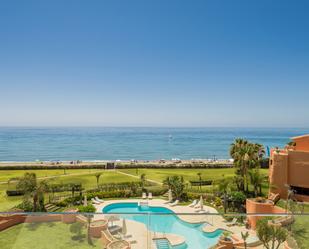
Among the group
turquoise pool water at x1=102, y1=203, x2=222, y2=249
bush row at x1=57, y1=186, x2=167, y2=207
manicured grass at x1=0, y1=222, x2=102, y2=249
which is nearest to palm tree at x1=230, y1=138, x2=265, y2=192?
bush row at x1=57, y1=186, x2=167, y2=207

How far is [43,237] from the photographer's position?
4.80 meters

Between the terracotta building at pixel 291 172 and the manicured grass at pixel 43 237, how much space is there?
65.4 feet

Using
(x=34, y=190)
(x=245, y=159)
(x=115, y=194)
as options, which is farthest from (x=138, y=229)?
(x=245, y=159)

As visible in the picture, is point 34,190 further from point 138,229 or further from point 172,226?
point 138,229

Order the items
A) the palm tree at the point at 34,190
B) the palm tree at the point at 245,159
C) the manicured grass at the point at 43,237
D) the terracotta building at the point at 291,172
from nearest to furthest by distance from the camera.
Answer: the manicured grass at the point at 43,237 < the palm tree at the point at 34,190 < the terracotta building at the point at 291,172 < the palm tree at the point at 245,159

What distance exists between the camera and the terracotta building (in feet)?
69.8

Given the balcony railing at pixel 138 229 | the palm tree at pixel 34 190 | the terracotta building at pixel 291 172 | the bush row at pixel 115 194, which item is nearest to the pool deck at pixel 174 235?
the balcony railing at pixel 138 229

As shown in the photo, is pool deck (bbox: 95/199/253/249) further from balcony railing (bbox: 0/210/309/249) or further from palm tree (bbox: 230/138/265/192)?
palm tree (bbox: 230/138/265/192)

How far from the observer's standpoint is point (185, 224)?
19.0 ft

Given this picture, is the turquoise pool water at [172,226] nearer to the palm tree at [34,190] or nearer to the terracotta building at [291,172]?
the palm tree at [34,190]

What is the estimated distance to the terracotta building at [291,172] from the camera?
2128 cm

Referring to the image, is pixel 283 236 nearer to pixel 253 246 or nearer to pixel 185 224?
pixel 253 246

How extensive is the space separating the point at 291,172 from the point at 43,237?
21.8 meters

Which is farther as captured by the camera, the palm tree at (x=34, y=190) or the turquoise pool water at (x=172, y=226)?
the palm tree at (x=34, y=190)
